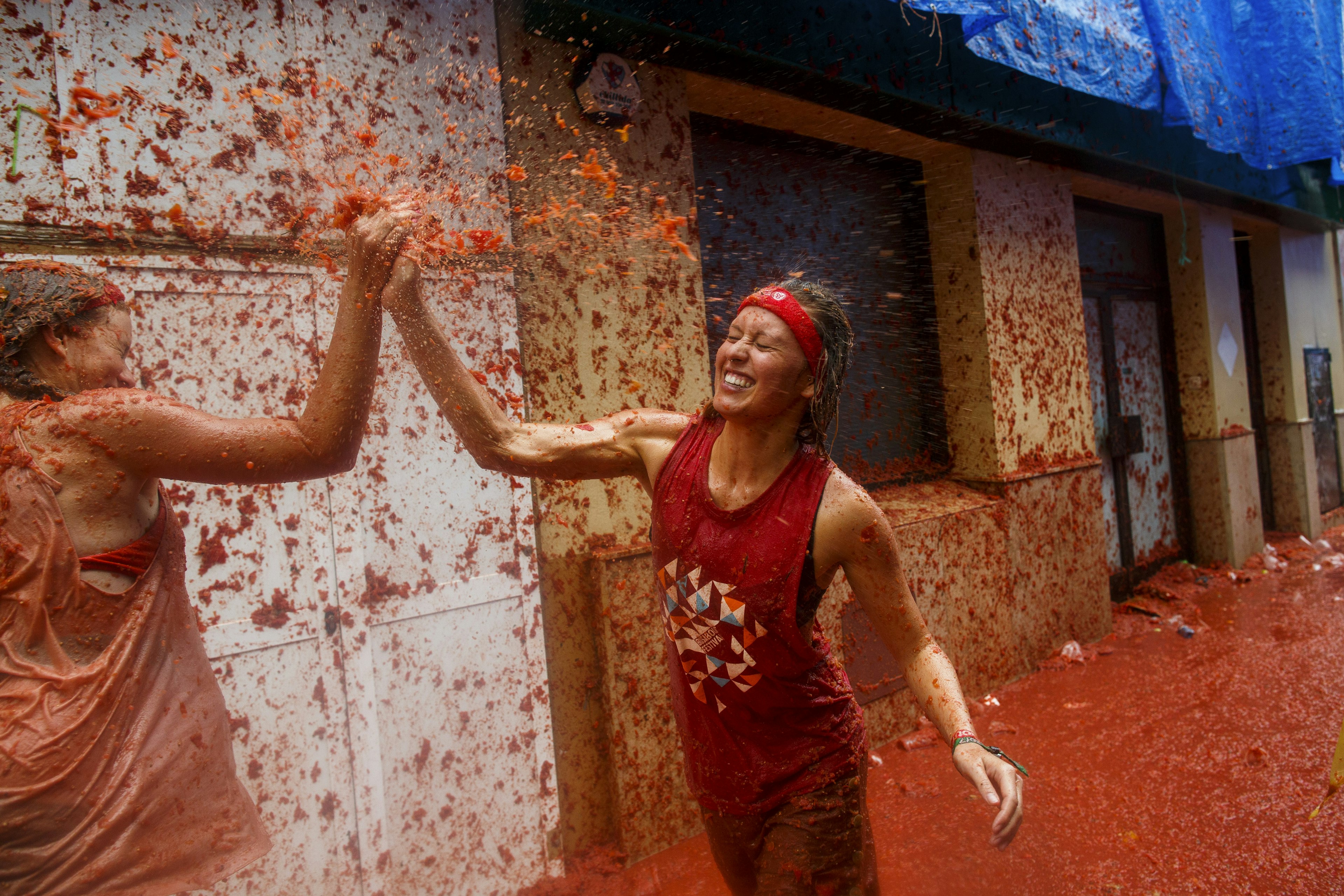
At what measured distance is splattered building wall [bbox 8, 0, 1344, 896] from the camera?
8.33 ft

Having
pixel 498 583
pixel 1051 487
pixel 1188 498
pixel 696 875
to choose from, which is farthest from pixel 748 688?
pixel 1188 498

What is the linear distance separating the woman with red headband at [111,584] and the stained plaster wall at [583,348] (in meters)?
1.39

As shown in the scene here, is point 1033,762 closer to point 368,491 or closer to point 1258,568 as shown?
point 368,491

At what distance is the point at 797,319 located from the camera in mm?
2035

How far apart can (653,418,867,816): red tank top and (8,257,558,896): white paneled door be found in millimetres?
1269

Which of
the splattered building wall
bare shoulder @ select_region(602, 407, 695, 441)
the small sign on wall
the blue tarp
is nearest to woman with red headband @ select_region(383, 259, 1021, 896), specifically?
bare shoulder @ select_region(602, 407, 695, 441)

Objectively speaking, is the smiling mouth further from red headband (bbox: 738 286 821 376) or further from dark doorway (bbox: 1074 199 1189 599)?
dark doorway (bbox: 1074 199 1189 599)

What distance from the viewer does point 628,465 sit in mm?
2314

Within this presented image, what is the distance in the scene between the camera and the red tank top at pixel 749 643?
6.42 ft

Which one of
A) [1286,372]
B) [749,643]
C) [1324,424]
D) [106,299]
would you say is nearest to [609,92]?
[106,299]

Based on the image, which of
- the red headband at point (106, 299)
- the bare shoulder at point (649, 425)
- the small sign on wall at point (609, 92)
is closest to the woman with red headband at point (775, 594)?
the bare shoulder at point (649, 425)

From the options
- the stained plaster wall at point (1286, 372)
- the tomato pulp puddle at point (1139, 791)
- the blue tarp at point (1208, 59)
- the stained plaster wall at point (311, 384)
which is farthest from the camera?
the stained plaster wall at point (1286, 372)

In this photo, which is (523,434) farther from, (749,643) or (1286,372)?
(1286,372)

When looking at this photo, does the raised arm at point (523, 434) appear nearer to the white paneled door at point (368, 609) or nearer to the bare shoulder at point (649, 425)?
the bare shoulder at point (649, 425)
